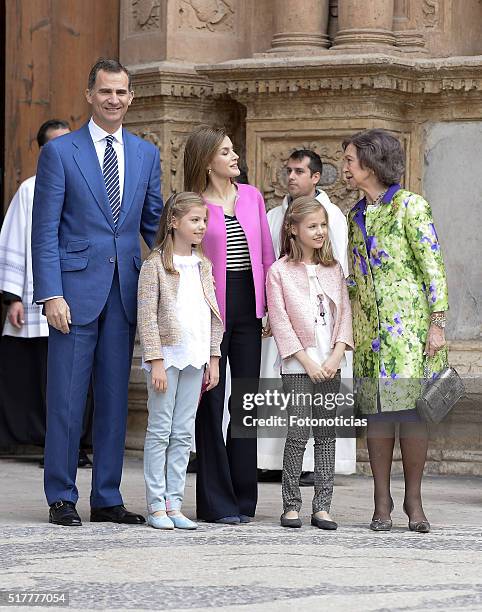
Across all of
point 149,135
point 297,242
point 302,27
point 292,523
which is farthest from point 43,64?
point 292,523

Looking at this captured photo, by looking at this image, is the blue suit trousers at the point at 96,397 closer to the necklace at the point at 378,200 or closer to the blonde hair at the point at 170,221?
the blonde hair at the point at 170,221

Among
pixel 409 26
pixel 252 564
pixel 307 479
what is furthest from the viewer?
pixel 409 26

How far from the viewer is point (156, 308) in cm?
675

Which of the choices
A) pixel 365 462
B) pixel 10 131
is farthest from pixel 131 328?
pixel 10 131

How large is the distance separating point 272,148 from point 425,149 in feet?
2.74

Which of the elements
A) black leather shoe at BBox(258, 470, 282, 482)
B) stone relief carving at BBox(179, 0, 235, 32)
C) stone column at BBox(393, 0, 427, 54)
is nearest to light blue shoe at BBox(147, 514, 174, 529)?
black leather shoe at BBox(258, 470, 282, 482)

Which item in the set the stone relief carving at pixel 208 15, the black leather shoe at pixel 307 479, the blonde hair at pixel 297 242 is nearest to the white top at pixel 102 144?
the blonde hair at pixel 297 242

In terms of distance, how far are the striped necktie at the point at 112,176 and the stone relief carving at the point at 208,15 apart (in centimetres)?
259

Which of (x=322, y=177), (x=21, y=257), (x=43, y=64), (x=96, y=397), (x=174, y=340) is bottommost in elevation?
(x=96, y=397)

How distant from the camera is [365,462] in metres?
9.16

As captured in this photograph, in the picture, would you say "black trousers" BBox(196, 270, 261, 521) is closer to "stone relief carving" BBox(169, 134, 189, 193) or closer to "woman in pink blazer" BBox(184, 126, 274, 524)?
"woman in pink blazer" BBox(184, 126, 274, 524)

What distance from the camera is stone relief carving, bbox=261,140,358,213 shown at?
9.13 metres

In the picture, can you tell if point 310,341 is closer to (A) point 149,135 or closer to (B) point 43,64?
(A) point 149,135

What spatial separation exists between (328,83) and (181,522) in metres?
3.19
